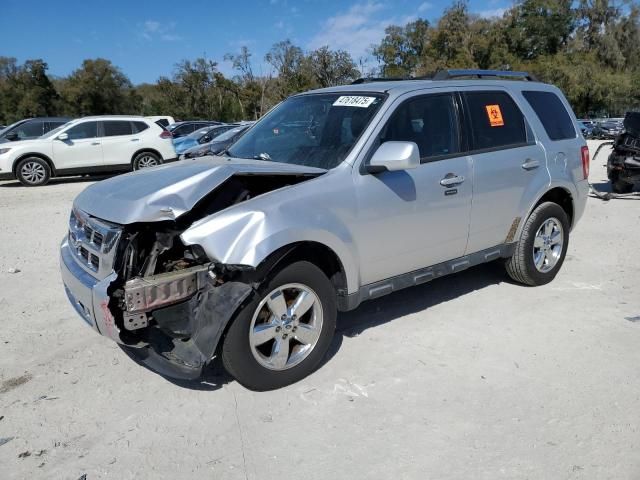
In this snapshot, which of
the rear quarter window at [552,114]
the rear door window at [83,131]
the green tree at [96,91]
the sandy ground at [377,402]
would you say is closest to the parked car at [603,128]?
the rear door window at [83,131]

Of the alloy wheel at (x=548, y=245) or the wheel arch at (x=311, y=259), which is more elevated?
the wheel arch at (x=311, y=259)

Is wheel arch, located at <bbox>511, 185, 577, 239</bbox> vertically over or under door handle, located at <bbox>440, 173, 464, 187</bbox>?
under

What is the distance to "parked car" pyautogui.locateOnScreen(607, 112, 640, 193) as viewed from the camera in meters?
9.73

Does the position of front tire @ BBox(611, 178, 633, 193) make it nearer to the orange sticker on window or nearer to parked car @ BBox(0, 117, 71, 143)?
the orange sticker on window

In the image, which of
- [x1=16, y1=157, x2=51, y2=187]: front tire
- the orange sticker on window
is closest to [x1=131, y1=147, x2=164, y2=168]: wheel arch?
[x1=16, y1=157, x2=51, y2=187]: front tire

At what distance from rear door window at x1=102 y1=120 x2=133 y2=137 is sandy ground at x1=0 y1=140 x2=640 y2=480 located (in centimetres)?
989

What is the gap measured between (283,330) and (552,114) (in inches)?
140

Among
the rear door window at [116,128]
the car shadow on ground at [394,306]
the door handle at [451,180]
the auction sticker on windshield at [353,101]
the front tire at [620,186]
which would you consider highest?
the auction sticker on windshield at [353,101]

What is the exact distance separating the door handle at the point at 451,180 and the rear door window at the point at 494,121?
0.36 metres

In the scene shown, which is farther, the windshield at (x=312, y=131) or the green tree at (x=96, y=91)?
the green tree at (x=96, y=91)

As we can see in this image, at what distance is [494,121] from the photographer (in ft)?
14.8

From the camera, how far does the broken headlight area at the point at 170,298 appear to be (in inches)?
116

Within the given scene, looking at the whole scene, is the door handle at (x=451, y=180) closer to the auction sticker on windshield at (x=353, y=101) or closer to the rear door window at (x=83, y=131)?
the auction sticker on windshield at (x=353, y=101)

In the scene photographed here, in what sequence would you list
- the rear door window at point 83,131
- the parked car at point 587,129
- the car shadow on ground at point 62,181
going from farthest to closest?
the parked car at point 587,129, the car shadow on ground at point 62,181, the rear door window at point 83,131
